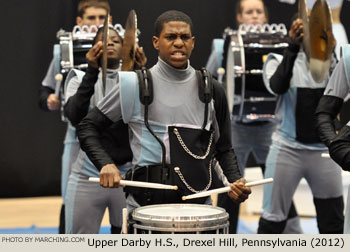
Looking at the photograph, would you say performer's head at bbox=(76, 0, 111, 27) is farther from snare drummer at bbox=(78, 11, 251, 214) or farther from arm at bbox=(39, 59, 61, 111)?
snare drummer at bbox=(78, 11, 251, 214)

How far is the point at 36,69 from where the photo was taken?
6719mm

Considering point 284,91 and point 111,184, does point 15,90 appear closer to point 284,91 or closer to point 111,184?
point 284,91

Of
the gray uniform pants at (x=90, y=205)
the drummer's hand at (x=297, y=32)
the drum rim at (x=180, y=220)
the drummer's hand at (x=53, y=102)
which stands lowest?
the gray uniform pants at (x=90, y=205)

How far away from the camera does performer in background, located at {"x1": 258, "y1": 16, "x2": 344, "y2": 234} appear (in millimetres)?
4551

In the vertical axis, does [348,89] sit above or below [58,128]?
above

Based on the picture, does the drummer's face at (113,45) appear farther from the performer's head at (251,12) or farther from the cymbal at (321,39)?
the performer's head at (251,12)

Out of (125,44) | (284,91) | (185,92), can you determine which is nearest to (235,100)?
(284,91)

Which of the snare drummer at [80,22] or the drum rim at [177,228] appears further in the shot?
the snare drummer at [80,22]

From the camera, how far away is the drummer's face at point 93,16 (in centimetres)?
467

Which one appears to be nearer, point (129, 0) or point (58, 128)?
point (129, 0)

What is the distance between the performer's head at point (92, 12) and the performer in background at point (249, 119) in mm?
933

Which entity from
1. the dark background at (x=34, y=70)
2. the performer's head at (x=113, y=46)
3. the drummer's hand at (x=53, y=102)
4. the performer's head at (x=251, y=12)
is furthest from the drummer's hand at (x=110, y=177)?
the performer's head at (x=251, y=12)

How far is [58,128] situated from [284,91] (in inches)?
116

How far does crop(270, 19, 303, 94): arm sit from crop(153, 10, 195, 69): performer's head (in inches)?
48.9
